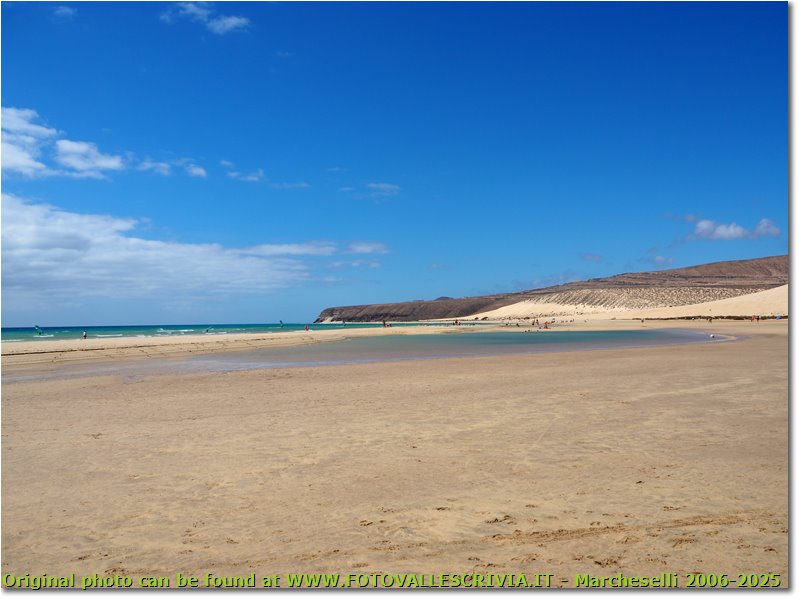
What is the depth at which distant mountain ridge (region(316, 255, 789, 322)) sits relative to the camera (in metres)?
130

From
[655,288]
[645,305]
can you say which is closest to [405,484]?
[645,305]

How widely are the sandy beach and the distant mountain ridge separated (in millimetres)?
128928

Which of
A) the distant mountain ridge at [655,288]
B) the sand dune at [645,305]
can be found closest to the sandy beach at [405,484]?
the sand dune at [645,305]

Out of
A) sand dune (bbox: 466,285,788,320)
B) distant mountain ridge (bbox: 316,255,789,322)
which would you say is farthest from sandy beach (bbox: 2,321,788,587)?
distant mountain ridge (bbox: 316,255,789,322)

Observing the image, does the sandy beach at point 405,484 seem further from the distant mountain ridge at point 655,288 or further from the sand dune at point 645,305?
the distant mountain ridge at point 655,288

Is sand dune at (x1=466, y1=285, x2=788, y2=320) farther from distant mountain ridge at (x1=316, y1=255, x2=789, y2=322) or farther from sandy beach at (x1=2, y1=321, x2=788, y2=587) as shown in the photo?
sandy beach at (x1=2, y1=321, x2=788, y2=587)

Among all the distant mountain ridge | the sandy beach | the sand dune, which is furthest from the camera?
the distant mountain ridge

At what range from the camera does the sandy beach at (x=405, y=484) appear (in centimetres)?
441

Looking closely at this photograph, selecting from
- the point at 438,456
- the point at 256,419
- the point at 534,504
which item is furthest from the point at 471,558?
the point at 256,419

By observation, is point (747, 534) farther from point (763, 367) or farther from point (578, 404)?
point (763, 367)

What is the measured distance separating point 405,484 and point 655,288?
495ft

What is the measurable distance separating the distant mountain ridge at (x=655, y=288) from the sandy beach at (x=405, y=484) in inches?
5076

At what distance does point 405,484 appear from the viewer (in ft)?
20.3

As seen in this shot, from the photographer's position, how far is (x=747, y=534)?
15.2 ft
